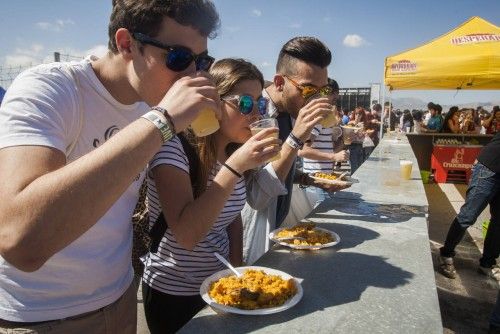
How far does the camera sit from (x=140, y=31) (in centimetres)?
125

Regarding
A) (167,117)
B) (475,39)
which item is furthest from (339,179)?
(475,39)

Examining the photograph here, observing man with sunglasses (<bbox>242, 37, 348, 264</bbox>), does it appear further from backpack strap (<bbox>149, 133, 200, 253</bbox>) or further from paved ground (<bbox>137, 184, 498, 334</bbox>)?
paved ground (<bbox>137, 184, 498, 334</bbox>)

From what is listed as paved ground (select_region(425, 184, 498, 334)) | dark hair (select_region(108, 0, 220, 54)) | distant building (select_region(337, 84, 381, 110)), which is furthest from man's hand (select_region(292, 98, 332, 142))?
distant building (select_region(337, 84, 381, 110))

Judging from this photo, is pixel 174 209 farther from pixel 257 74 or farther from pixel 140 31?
pixel 257 74

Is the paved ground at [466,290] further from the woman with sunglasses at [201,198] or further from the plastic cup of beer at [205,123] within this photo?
the plastic cup of beer at [205,123]

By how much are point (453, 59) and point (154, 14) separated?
970cm

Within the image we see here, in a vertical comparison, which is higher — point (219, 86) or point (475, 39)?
point (475, 39)

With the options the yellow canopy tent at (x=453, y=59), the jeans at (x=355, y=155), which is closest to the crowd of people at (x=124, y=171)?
the jeans at (x=355, y=155)

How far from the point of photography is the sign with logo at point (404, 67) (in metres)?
9.59

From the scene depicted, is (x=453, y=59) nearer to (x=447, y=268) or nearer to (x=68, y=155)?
(x=447, y=268)

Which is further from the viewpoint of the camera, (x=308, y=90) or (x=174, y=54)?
(x=308, y=90)

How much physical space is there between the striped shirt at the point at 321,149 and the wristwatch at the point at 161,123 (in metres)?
3.51

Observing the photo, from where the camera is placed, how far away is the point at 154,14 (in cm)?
123

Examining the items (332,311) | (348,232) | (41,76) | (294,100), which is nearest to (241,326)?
(332,311)
